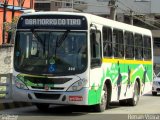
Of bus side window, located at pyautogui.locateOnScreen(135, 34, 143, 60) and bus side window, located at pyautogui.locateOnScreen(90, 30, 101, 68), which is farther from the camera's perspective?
bus side window, located at pyautogui.locateOnScreen(135, 34, 143, 60)

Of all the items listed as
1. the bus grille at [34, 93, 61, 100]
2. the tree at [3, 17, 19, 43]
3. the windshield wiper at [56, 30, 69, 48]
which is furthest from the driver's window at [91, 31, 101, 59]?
the tree at [3, 17, 19, 43]

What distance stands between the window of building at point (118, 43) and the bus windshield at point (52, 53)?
2786 mm

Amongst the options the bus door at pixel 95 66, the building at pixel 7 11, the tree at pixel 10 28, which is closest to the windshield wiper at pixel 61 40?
the bus door at pixel 95 66

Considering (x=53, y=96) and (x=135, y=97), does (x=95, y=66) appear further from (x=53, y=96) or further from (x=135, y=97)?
(x=135, y=97)

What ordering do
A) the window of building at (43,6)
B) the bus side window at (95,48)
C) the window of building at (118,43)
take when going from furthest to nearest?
the window of building at (43,6)
the window of building at (118,43)
the bus side window at (95,48)

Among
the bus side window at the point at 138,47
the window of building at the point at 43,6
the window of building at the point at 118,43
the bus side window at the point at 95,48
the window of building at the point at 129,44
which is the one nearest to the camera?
the bus side window at the point at 95,48

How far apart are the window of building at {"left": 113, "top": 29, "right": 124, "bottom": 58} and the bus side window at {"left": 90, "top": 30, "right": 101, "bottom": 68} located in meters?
1.75

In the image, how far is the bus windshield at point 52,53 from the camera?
15375 millimetres

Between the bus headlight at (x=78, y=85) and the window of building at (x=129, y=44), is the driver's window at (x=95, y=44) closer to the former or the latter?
the bus headlight at (x=78, y=85)

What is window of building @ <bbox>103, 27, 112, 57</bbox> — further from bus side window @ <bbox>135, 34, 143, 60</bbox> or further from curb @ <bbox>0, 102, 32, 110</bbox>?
curb @ <bbox>0, 102, 32, 110</bbox>

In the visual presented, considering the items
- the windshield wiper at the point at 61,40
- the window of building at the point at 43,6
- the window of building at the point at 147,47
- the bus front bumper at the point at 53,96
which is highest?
the window of building at the point at 43,6

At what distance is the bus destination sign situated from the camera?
15672 mm

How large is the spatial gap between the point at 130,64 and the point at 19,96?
5.85 meters

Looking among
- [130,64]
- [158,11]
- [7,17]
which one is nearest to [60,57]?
[130,64]
